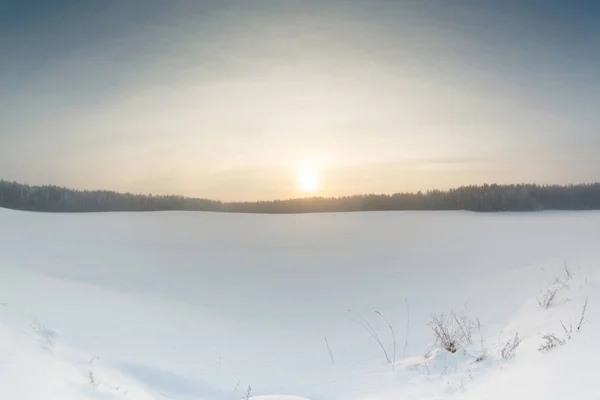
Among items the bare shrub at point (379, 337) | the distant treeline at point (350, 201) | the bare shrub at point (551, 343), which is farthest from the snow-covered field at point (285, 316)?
the distant treeline at point (350, 201)

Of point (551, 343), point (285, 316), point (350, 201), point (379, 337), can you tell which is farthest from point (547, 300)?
point (350, 201)

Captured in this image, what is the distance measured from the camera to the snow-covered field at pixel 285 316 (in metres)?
4.80

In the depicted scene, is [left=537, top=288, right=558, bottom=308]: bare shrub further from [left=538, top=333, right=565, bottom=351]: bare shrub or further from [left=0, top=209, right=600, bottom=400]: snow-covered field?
[left=538, top=333, right=565, bottom=351]: bare shrub

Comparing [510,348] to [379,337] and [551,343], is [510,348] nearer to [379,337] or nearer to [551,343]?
[551,343]

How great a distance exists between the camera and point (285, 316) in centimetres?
1007

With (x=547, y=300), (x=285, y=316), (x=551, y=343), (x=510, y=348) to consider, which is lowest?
(x=285, y=316)

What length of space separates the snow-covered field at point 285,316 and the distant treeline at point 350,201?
36641 millimetres

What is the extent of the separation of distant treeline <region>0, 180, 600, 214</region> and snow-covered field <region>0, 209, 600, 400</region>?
36.6 metres

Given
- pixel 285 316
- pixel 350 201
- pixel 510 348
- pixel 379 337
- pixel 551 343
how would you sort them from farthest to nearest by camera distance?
pixel 350 201 < pixel 285 316 < pixel 379 337 < pixel 510 348 < pixel 551 343

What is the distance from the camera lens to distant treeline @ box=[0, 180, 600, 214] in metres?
53.8

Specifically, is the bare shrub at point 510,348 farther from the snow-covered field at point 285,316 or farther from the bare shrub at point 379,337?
the bare shrub at point 379,337

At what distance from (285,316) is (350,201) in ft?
174

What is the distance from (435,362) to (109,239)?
16708 millimetres

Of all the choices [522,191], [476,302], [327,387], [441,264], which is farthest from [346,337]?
[522,191]
